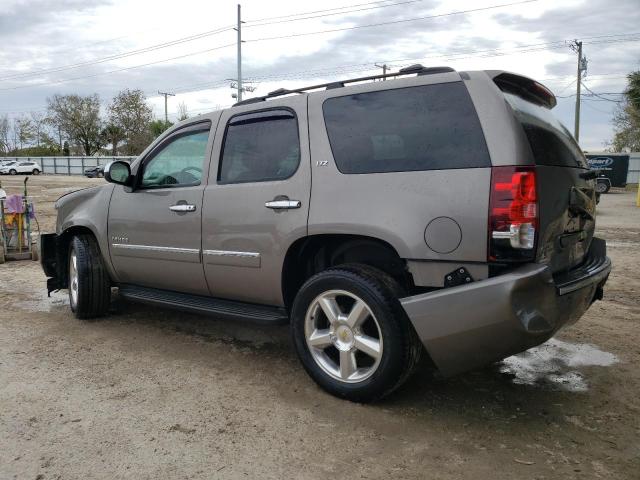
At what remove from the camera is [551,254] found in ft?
9.77

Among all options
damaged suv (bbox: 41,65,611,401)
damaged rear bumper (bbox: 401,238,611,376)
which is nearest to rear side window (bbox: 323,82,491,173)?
damaged suv (bbox: 41,65,611,401)

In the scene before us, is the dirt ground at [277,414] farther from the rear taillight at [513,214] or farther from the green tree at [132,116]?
the green tree at [132,116]

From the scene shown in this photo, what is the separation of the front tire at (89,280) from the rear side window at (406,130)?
110 inches

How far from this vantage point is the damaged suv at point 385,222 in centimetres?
283

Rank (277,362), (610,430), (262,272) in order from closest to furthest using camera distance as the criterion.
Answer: (610,430)
(262,272)
(277,362)

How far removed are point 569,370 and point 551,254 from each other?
138cm

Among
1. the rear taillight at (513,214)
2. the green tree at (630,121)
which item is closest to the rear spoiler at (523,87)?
the rear taillight at (513,214)

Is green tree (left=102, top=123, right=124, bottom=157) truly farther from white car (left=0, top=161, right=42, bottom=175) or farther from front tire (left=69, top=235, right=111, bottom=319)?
front tire (left=69, top=235, right=111, bottom=319)

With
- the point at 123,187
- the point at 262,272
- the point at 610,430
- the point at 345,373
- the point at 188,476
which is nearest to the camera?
the point at 188,476

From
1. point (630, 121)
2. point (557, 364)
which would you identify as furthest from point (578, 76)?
point (557, 364)

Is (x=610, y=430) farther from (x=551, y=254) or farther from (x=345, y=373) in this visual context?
(x=345, y=373)

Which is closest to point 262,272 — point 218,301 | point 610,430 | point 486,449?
point 218,301

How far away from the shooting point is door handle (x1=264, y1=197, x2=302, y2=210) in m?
3.54

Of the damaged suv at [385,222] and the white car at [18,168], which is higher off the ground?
the white car at [18,168]
